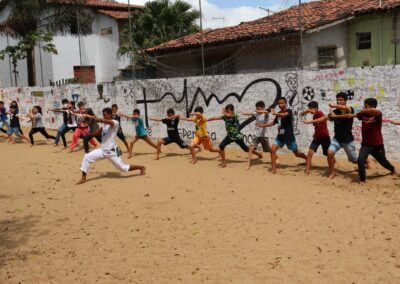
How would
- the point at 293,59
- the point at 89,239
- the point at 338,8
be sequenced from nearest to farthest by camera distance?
1. the point at 89,239
2. the point at 293,59
3. the point at 338,8

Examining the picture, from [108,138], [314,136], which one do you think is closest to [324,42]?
[314,136]

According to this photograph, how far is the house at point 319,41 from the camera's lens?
47.4 feet

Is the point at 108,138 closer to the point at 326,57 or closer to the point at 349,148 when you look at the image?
the point at 349,148

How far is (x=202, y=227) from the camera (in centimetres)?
609

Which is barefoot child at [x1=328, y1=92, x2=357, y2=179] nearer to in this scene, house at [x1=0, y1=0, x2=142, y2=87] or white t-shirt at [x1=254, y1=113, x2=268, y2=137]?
white t-shirt at [x1=254, y1=113, x2=268, y2=137]

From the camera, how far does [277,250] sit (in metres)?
5.20

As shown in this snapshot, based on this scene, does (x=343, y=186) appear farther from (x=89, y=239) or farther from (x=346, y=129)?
(x=89, y=239)

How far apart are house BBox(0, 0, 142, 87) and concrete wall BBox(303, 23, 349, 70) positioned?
17089 millimetres

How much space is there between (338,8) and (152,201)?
1208 centimetres

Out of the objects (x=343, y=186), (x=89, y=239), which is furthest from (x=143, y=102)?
(x=89, y=239)

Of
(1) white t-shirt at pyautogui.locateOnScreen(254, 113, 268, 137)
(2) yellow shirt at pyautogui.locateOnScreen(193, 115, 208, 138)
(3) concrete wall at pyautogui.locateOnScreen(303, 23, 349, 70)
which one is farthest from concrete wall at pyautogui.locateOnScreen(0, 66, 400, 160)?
(3) concrete wall at pyautogui.locateOnScreen(303, 23, 349, 70)

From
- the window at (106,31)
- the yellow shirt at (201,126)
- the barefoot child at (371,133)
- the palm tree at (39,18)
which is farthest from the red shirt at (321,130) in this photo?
the window at (106,31)

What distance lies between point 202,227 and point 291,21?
38.0ft

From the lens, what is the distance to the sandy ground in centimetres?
474
